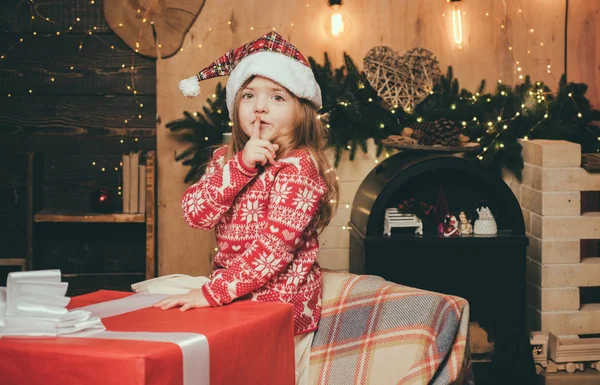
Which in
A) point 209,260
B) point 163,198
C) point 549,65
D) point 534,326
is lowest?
point 534,326

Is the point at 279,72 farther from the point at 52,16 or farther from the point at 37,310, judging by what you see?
the point at 52,16

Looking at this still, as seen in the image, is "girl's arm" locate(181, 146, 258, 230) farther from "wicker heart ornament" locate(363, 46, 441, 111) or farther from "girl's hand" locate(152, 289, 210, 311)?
"wicker heart ornament" locate(363, 46, 441, 111)

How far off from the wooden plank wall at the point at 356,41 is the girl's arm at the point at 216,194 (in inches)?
66.0

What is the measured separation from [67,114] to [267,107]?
76.8 inches

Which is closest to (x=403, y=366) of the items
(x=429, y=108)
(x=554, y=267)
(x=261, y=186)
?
(x=261, y=186)

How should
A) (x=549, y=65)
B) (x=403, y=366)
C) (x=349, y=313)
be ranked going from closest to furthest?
(x=403, y=366), (x=349, y=313), (x=549, y=65)

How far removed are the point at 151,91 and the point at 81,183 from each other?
0.56 meters

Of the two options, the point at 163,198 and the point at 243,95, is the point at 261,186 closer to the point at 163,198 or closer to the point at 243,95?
the point at 243,95

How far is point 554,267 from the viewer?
11.0 feet

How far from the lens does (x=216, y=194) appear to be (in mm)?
1981

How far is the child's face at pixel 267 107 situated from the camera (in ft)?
6.79

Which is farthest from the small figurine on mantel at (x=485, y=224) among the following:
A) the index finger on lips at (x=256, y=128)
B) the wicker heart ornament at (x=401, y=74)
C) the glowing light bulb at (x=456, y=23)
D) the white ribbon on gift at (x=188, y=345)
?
the white ribbon on gift at (x=188, y=345)

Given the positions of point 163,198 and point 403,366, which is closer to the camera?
point 403,366

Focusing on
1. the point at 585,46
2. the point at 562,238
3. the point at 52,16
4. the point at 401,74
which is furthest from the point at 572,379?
the point at 52,16
